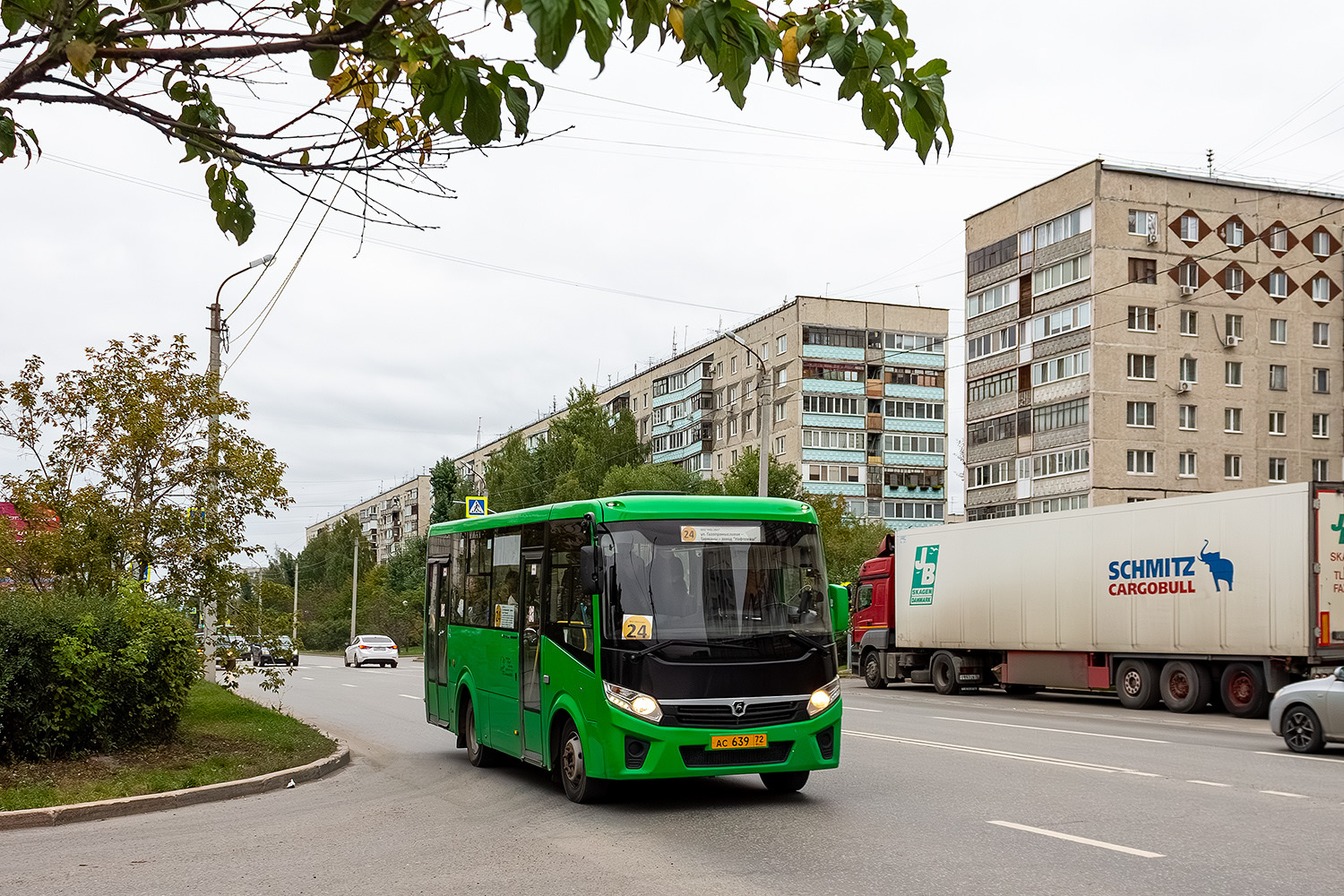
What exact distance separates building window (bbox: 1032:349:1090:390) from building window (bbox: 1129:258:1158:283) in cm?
404

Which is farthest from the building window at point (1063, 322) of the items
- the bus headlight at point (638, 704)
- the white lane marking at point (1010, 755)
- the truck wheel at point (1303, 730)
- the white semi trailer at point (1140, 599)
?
the bus headlight at point (638, 704)

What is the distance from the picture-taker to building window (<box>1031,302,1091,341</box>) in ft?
200

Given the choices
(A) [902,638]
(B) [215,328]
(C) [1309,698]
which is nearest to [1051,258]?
(A) [902,638]

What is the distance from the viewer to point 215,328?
26438 millimetres

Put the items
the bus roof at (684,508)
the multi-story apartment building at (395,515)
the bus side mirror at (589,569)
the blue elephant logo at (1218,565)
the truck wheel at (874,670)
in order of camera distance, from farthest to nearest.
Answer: the multi-story apartment building at (395,515), the truck wheel at (874,670), the blue elephant logo at (1218,565), the bus roof at (684,508), the bus side mirror at (589,569)

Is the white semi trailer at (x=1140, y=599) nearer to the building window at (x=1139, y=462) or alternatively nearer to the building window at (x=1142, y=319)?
the building window at (x=1139, y=462)

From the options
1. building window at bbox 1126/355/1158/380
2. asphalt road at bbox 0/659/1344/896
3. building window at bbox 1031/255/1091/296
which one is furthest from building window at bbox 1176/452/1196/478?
asphalt road at bbox 0/659/1344/896

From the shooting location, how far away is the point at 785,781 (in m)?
12.1

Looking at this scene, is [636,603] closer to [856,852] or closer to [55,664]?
[856,852]

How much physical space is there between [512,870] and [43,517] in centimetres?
1294

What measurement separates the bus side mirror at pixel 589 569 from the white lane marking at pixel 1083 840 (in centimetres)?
364

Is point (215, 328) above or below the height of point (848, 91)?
above

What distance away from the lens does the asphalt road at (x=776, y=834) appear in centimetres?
803

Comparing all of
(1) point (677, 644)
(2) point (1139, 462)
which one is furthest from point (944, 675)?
(2) point (1139, 462)
